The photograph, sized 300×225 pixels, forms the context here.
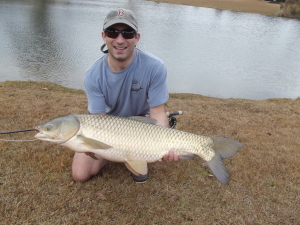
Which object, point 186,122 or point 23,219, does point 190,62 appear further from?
point 23,219

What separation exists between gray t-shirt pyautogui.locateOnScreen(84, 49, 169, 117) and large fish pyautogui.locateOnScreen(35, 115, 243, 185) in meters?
0.66

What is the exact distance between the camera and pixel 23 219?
2.47 metres

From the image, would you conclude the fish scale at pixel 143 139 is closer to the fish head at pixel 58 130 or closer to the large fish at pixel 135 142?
the large fish at pixel 135 142

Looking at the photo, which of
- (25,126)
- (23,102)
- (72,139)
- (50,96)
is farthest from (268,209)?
(50,96)

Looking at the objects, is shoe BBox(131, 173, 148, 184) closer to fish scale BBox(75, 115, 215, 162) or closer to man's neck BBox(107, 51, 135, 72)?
fish scale BBox(75, 115, 215, 162)

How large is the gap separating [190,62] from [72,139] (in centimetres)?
1223

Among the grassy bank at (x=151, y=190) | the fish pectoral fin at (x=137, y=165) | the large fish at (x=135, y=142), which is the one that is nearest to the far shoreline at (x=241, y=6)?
the grassy bank at (x=151, y=190)

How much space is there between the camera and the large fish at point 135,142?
233 cm

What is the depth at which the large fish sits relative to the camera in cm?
233

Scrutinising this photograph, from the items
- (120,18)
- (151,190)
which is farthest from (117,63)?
(151,190)

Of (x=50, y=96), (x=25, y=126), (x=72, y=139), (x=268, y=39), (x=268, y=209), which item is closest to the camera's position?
(x=72, y=139)

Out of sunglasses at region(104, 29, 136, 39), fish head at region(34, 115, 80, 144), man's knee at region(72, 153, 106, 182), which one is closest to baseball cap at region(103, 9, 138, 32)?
sunglasses at region(104, 29, 136, 39)

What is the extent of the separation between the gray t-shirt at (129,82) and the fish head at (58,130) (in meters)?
0.80

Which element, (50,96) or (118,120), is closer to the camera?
(118,120)
